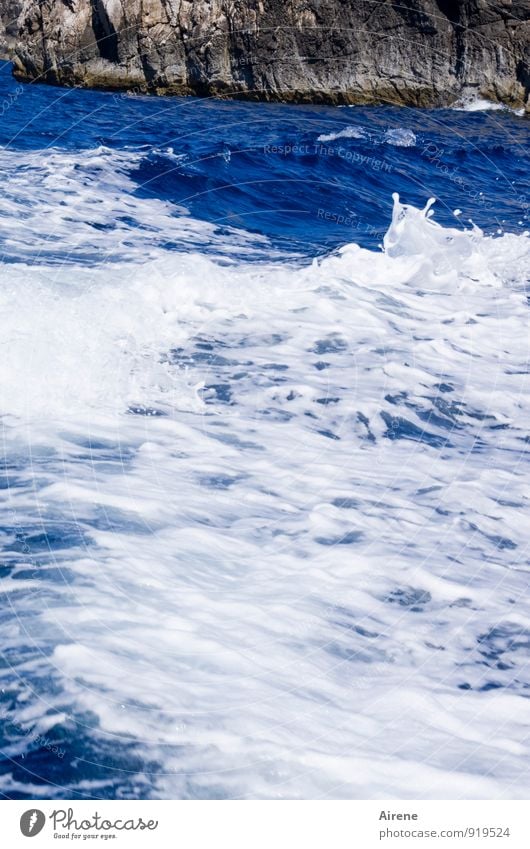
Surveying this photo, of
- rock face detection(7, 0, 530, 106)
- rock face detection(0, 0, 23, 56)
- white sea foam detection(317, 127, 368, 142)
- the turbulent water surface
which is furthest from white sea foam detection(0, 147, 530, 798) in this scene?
rock face detection(0, 0, 23, 56)

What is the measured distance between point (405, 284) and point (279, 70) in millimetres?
20358

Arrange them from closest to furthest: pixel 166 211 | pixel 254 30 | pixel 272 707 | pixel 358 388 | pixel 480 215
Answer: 1. pixel 272 707
2. pixel 358 388
3. pixel 166 211
4. pixel 480 215
5. pixel 254 30

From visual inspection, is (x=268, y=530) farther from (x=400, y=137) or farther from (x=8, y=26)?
(x=8, y=26)

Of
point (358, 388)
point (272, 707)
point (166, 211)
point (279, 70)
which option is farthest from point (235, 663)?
point (279, 70)

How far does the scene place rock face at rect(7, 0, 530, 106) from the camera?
28875mm

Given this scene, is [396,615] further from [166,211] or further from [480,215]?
[480,215]

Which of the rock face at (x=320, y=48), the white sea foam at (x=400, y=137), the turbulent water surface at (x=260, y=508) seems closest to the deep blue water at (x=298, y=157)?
the white sea foam at (x=400, y=137)

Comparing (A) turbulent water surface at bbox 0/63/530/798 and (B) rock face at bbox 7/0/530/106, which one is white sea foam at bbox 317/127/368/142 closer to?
(B) rock face at bbox 7/0/530/106

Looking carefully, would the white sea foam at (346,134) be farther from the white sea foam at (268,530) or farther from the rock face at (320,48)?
the white sea foam at (268,530)

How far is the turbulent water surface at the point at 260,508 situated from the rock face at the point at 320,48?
17.4 m

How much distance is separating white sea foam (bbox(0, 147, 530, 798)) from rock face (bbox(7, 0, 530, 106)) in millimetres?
20986

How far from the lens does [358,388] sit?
8086 mm

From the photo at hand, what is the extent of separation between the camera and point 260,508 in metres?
6.11

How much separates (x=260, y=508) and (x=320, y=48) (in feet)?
86.4
